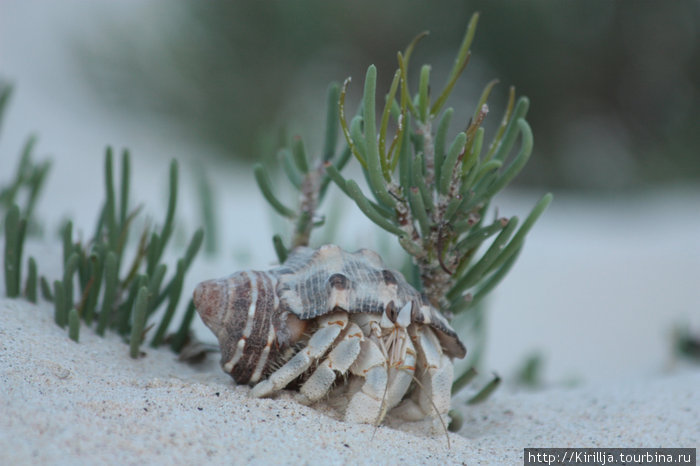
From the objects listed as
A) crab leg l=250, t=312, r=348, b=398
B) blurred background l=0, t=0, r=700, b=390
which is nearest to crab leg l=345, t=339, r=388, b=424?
crab leg l=250, t=312, r=348, b=398

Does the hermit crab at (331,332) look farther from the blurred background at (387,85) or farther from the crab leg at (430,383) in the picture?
the blurred background at (387,85)

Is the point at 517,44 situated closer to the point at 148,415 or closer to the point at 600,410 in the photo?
the point at 600,410

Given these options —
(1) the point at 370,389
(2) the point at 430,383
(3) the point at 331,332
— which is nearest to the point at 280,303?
(3) the point at 331,332

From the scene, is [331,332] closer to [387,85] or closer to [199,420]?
[199,420]

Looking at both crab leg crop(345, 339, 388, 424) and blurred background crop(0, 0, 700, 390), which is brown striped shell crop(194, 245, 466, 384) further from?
blurred background crop(0, 0, 700, 390)

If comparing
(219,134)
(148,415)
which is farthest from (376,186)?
(219,134)

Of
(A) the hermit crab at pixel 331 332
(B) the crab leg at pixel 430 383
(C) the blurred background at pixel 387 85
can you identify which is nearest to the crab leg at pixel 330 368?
(A) the hermit crab at pixel 331 332

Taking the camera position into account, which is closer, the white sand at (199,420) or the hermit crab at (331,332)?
the white sand at (199,420)
